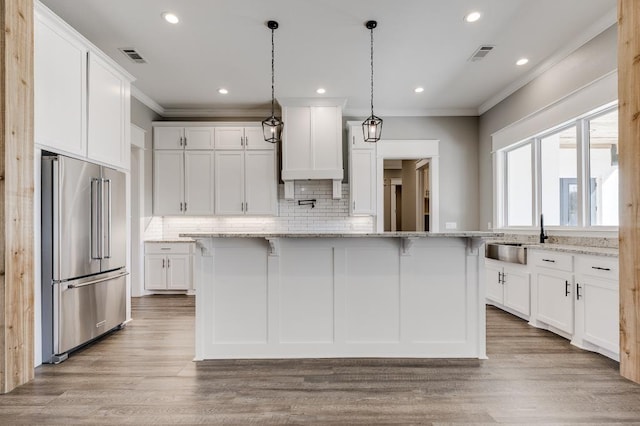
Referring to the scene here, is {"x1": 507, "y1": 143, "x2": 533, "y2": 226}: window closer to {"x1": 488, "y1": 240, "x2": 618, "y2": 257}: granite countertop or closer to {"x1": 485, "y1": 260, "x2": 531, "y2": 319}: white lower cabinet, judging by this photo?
{"x1": 485, "y1": 260, "x2": 531, "y2": 319}: white lower cabinet

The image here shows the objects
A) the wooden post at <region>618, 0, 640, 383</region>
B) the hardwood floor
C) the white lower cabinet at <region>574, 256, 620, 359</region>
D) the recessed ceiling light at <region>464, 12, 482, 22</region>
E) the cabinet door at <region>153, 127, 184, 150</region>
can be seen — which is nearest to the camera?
the wooden post at <region>618, 0, 640, 383</region>

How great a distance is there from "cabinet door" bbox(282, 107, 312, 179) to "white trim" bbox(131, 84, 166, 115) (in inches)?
82.4

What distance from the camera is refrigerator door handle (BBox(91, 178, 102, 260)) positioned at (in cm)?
315

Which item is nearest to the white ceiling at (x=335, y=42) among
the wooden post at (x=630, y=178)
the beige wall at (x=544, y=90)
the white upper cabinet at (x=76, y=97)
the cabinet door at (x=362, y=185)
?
the beige wall at (x=544, y=90)

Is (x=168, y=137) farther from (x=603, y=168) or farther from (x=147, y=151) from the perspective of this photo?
(x=603, y=168)

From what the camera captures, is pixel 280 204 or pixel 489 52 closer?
pixel 489 52

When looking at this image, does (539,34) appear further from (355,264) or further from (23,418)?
(23,418)

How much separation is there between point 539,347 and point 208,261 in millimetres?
2941

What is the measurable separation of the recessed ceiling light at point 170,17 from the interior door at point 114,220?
1512 millimetres

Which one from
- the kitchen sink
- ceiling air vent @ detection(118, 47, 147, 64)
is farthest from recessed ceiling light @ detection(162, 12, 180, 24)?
the kitchen sink

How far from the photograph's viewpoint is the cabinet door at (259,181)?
18.5ft

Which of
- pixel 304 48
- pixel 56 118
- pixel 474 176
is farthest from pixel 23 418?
pixel 474 176

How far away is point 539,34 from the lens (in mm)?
3471

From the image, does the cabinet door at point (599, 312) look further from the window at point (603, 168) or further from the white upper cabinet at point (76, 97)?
the white upper cabinet at point (76, 97)
